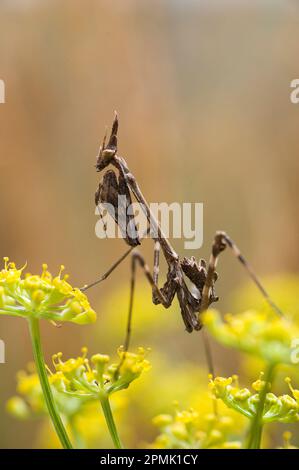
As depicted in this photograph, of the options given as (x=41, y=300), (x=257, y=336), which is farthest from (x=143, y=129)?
(x=257, y=336)

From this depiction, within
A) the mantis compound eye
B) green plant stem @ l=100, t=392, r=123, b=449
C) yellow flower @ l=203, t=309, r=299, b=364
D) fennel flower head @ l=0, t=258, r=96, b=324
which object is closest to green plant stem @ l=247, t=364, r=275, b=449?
Result: yellow flower @ l=203, t=309, r=299, b=364

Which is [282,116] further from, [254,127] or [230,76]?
[230,76]

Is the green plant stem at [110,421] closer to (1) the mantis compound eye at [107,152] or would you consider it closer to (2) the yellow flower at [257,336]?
(2) the yellow flower at [257,336]

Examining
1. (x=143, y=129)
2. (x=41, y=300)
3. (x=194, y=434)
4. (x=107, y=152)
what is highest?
(x=143, y=129)

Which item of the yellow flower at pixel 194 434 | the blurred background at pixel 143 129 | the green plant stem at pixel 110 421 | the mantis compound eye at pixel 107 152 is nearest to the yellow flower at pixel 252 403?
the yellow flower at pixel 194 434

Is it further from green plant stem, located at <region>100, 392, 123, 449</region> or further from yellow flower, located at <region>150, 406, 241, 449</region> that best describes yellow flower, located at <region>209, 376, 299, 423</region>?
green plant stem, located at <region>100, 392, 123, 449</region>

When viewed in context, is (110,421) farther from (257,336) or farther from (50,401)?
(257,336)

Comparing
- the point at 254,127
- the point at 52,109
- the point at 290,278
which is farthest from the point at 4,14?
the point at 290,278
